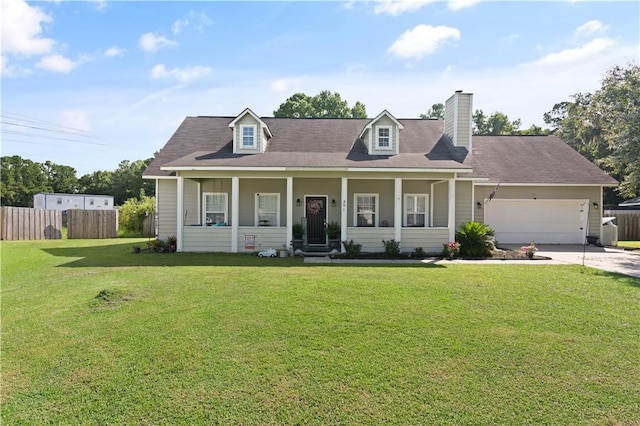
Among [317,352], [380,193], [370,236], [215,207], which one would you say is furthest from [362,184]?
[317,352]

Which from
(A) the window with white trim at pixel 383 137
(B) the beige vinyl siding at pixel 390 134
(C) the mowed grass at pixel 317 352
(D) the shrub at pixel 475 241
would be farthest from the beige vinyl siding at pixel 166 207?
(D) the shrub at pixel 475 241

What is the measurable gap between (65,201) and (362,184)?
40.3m

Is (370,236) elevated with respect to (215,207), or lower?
lower

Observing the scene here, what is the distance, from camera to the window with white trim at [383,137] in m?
14.6

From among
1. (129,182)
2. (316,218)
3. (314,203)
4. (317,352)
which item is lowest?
(317,352)

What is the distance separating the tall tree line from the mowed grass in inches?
1851

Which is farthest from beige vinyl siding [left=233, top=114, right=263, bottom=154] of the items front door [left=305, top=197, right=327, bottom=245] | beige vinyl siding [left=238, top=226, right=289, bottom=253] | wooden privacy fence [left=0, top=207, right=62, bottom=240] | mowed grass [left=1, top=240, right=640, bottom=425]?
wooden privacy fence [left=0, top=207, right=62, bottom=240]

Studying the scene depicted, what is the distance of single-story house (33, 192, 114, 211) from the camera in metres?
39.1

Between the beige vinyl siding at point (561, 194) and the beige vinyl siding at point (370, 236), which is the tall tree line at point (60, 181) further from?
the beige vinyl siding at point (561, 194)

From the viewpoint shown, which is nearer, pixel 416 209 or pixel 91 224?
pixel 416 209

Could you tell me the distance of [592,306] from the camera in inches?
242

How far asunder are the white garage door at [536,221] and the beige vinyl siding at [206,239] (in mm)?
12140

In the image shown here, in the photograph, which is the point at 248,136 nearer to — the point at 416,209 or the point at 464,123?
the point at 416,209

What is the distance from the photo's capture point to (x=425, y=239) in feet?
42.6
